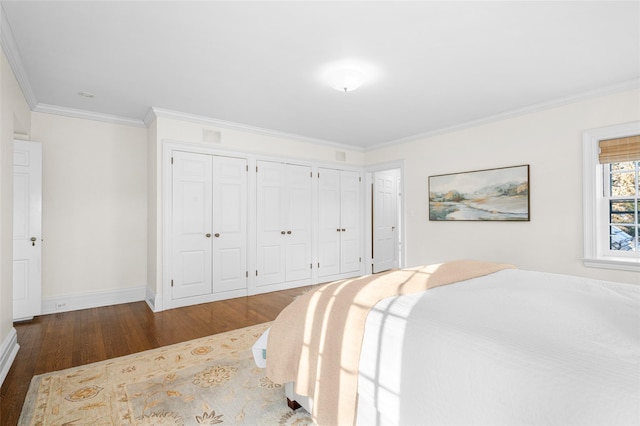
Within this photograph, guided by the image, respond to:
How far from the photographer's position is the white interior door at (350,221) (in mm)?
5828

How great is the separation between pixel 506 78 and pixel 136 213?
4.79 m

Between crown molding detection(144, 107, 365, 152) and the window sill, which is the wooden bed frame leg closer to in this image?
the window sill

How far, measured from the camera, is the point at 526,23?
85.8 inches

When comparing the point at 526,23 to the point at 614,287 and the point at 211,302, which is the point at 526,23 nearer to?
the point at 614,287

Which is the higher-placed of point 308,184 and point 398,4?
point 398,4

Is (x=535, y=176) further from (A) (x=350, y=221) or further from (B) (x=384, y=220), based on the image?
(B) (x=384, y=220)

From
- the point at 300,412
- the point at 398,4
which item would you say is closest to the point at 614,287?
the point at 300,412

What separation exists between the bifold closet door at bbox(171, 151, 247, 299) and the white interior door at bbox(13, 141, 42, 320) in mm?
1423

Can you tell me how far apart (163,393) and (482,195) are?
421 cm

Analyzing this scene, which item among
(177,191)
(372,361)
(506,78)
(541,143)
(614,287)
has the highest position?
(506,78)

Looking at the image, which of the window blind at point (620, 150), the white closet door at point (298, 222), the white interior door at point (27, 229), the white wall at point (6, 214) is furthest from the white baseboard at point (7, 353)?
the window blind at point (620, 150)

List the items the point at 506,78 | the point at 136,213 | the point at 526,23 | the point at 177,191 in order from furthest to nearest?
the point at 136,213 < the point at 177,191 < the point at 506,78 < the point at 526,23

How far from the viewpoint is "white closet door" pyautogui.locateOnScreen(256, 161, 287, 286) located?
4.80 m

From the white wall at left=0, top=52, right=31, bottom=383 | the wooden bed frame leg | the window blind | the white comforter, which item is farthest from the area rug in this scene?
the window blind
